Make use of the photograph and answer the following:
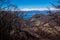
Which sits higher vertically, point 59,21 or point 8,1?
point 8,1

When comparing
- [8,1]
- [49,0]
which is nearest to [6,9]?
[8,1]

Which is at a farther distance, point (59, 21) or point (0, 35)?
point (0, 35)

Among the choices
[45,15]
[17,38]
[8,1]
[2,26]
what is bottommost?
[17,38]

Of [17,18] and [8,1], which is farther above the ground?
[8,1]

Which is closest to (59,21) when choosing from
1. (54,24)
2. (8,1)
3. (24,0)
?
(54,24)

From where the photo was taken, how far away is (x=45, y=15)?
166 cm

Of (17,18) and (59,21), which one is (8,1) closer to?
(17,18)

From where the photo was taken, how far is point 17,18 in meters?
1.67

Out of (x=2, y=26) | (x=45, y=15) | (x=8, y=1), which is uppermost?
(x=8, y=1)

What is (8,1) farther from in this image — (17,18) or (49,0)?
(49,0)

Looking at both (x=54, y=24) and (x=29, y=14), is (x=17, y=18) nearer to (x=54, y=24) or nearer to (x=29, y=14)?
→ (x=29, y=14)

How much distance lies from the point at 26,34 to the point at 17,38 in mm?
100

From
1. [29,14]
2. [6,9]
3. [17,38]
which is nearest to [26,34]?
[17,38]

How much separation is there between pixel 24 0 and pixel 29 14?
6.0 inches
